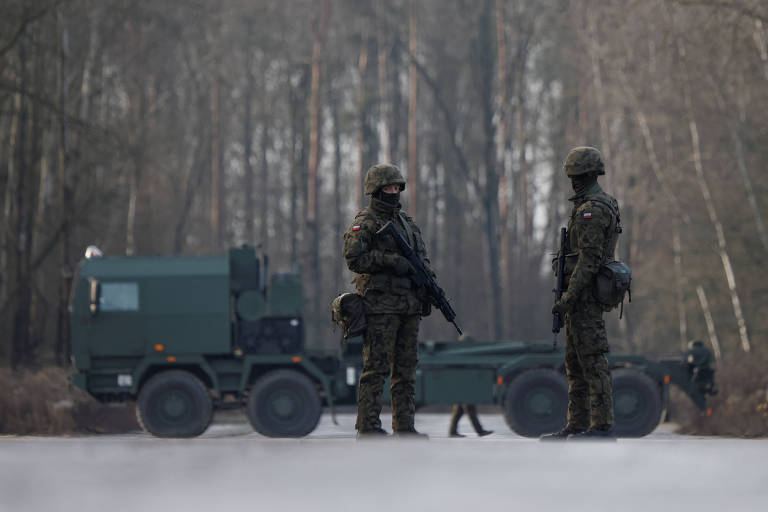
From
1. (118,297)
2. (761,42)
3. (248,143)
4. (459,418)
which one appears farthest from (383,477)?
(248,143)

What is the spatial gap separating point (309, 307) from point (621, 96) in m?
12.5

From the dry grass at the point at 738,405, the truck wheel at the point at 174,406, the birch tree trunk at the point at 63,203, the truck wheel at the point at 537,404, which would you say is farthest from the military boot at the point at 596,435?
the birch tree trunk at the point at 63,203

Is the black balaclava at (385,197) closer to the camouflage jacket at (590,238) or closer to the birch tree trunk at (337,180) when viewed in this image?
the camouflage jacket at (590,238)

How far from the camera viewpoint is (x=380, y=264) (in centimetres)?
806

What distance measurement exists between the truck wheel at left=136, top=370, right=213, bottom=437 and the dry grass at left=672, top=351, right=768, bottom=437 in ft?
23.4

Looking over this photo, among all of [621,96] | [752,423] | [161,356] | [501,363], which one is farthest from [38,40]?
[621,96]

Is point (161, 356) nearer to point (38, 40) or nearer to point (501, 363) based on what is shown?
point (501, 363)

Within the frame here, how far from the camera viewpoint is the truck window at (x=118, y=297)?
15664 millimetres

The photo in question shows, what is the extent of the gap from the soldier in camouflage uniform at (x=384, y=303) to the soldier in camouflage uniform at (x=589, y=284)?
3.42ft

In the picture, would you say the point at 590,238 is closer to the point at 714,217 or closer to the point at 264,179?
the point at 714,217

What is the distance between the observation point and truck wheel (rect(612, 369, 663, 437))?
15.4m

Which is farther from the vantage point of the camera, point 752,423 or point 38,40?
point 38,40

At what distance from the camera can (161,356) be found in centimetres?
1566

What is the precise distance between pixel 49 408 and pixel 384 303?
894 cm
